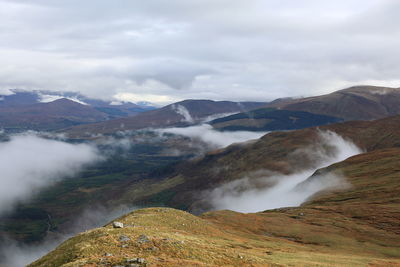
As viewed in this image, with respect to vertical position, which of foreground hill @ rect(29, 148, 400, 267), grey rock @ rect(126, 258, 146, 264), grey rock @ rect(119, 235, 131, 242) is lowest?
foreground hill @ rect(29, 148, 400, 267)

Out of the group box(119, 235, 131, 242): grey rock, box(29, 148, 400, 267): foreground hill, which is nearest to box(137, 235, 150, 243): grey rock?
box(29, 148, 400, 267): foreground hill

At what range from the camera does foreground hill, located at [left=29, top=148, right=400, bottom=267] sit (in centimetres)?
5114

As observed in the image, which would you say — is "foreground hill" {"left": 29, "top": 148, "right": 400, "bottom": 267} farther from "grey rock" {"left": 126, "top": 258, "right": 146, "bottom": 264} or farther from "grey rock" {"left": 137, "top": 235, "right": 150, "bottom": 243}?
"grey rock" {"left": 137, "top": 235, "right": 150, "bottom": 243}

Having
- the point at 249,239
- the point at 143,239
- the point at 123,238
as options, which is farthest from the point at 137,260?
the point at 249,239

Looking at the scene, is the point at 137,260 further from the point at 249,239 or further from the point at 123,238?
the point at 249,239

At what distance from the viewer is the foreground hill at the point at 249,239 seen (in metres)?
51.1

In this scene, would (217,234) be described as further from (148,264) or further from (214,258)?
(148,264)

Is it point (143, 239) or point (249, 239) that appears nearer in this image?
point (143, 239)

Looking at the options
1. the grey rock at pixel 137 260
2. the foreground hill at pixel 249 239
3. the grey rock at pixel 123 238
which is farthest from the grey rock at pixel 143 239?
the grey rock at pixel 137 260

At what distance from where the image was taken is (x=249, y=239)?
9844cm

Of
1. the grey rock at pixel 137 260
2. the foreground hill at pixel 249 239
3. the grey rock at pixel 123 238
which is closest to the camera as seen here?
the grey rock at pixel 137 260

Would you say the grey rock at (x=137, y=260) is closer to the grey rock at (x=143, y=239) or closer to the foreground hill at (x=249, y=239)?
the foreground hill at (x=249, y=239)

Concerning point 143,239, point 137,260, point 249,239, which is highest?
point 137,260

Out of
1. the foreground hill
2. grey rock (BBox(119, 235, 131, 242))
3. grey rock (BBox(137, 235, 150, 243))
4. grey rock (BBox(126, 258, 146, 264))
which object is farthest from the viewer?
grey rock (BBox(119, 235, 131, 242))
